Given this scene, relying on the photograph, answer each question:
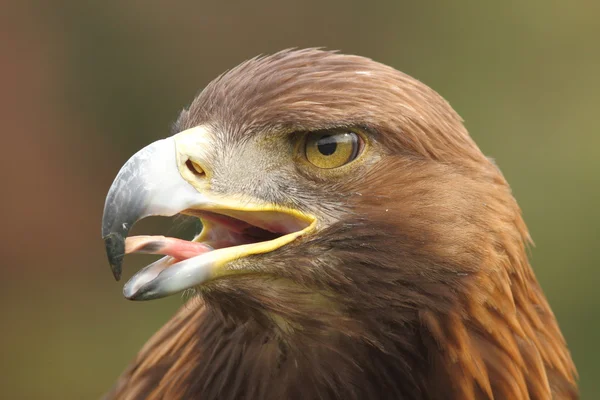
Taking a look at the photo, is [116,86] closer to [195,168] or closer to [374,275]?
[195,168]

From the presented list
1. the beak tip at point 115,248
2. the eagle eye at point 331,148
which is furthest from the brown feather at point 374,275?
the beak tip at point 115,248

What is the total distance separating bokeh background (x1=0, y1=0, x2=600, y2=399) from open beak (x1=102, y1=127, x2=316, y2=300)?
11.6ft

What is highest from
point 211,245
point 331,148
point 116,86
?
point 116,86

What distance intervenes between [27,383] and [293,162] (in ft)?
13.4

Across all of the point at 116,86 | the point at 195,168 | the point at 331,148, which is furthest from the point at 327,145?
the point at 116,86

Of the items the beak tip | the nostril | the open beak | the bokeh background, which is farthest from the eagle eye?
the bokeh background

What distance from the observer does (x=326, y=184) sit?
1.93 m

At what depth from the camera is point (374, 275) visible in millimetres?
1922

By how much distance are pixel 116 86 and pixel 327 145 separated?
4.13 m

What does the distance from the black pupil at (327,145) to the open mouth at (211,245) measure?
0.47 feet

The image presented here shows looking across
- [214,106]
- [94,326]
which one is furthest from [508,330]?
[94,326]

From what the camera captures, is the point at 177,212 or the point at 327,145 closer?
the point at 177,212

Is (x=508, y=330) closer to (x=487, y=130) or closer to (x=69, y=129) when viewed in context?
(x=487, y=130)

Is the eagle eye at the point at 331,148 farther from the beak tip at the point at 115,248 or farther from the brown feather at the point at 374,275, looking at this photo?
the beak tip at the point at 115,248
